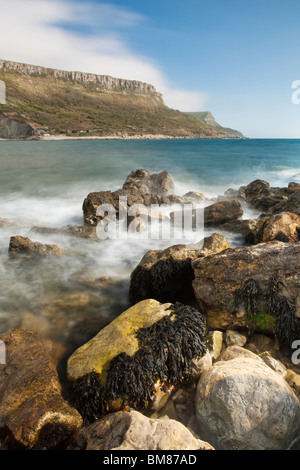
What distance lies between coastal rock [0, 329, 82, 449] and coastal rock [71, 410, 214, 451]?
11.5 inches

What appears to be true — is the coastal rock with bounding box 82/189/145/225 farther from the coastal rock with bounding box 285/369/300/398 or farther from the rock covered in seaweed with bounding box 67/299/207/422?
the coastal rock with bounding box 285/369/300/398

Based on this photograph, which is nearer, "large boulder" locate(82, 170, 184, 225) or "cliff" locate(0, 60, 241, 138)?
"large boulder" locate(82, 170, 184, 225)

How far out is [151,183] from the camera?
715 inches

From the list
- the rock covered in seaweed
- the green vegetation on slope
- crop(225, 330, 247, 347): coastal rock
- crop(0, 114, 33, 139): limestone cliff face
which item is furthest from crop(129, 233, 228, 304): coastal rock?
the green vegetation on slope

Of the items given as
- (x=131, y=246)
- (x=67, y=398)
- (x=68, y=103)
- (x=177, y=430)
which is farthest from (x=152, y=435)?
(x=68, y=103)

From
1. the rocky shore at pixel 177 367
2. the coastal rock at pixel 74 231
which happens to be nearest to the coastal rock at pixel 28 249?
the coastal rock at pixel 74 231

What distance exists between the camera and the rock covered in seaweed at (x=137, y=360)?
3.58 m

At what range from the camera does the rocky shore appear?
2922 millimetres

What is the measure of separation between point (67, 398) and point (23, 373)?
725 mm

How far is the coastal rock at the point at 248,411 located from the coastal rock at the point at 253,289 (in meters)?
1.44

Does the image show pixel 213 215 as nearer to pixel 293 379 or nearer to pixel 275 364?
pixel 275 364

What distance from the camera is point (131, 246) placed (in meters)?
9.77

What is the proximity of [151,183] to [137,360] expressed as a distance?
15280 mm
